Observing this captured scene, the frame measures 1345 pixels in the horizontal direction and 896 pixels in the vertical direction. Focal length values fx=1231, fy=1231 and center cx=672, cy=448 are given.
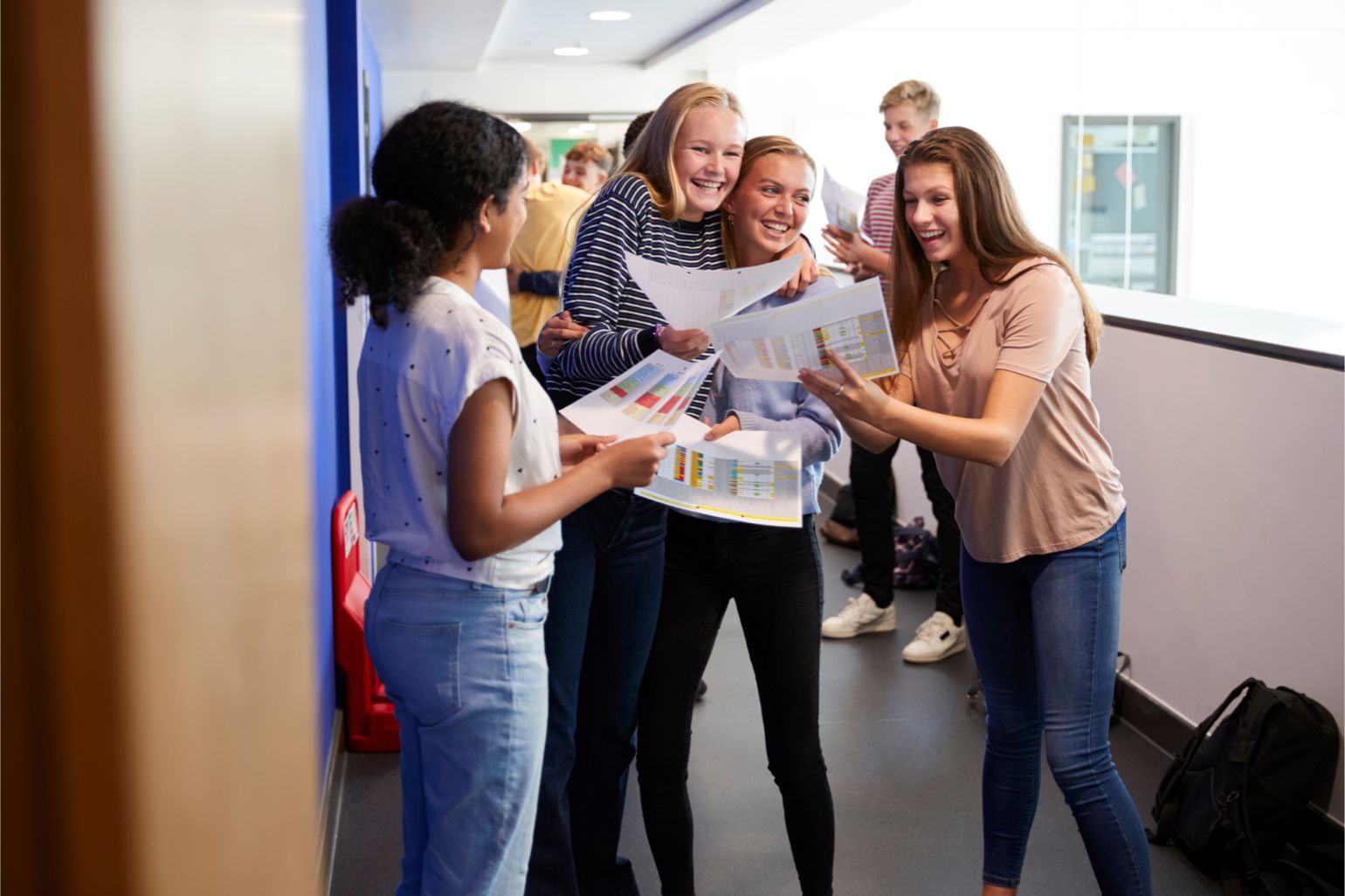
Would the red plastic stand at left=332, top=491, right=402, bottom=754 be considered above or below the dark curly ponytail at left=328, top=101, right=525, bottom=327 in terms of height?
below

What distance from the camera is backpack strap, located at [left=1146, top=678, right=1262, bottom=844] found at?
2.91 m

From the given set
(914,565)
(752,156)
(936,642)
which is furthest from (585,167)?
(752,156)

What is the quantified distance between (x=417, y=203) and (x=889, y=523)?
11.1 ft

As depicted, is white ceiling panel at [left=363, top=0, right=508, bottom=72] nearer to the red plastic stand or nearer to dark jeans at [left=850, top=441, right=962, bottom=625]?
dark jeans at [left=850, top=441, right=962, bottom=625]

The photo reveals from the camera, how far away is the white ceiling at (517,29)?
23.7 feet

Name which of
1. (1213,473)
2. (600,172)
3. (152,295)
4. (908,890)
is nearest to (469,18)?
(600,172)

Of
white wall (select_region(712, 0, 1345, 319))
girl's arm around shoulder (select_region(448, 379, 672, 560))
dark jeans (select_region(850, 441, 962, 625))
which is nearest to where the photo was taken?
girl's arm around shoulder (select_region(448, 379, 672, 560))

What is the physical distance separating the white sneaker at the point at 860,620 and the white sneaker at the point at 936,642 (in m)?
0.21

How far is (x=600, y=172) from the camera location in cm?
566

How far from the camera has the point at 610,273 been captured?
6.66ft

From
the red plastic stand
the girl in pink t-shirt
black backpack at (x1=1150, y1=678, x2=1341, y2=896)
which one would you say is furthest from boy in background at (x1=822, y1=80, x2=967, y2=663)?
the girl in pink t-shirt

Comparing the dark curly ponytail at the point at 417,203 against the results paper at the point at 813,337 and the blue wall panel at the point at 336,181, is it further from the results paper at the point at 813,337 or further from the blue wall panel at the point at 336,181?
the blue wall panel at the point at 336,181

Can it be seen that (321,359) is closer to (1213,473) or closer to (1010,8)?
(1213,473)

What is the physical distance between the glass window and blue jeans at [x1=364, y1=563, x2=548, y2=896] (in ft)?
11.9
